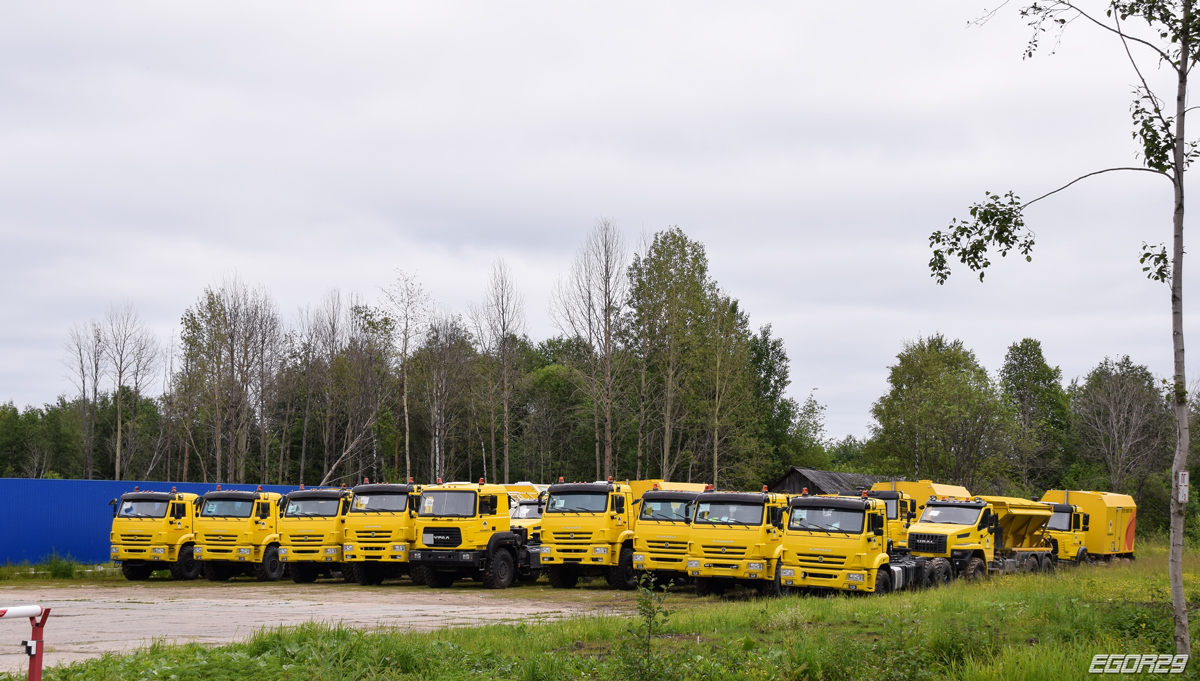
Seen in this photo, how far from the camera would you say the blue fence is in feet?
100

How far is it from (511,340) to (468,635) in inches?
1687

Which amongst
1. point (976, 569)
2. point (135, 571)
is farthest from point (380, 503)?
point (976, 569)

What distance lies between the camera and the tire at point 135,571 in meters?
28.4

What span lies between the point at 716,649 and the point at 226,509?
20810 millimetres

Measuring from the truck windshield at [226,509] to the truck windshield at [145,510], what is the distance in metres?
1.13

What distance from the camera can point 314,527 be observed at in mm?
26828

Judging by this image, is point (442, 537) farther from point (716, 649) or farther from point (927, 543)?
point (716, 649)

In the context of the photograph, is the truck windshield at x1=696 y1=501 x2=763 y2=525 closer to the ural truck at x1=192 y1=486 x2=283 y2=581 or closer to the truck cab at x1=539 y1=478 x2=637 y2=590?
the truck cab at x1=539 y1=478 x2=637 y2=590

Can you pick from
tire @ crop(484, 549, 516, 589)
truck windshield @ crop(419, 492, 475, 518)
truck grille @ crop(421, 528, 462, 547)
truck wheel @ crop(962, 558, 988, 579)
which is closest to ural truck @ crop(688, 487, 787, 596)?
tire @ crop(484, 549, 516, 589)

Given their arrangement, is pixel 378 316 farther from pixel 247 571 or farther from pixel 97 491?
pixel 247 571

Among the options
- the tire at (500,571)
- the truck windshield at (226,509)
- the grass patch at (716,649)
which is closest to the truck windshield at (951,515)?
the tire at (500,571)

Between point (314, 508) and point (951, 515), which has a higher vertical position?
point (314, 508)

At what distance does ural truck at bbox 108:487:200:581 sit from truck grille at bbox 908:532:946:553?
20.5m

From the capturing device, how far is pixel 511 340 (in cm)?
5550
